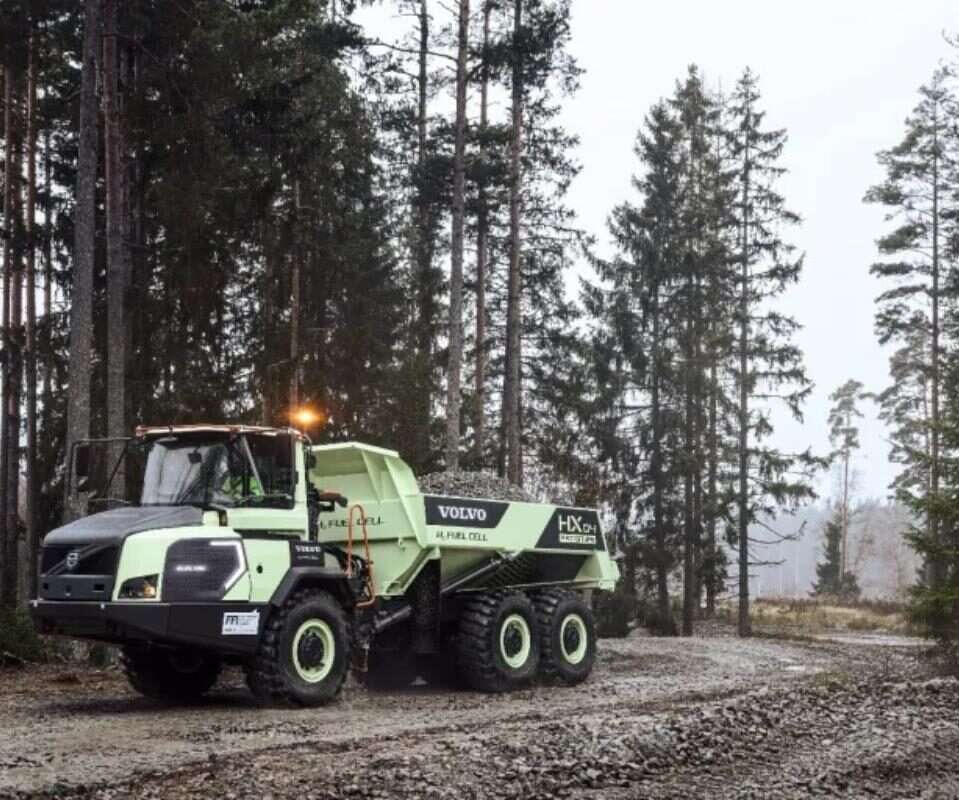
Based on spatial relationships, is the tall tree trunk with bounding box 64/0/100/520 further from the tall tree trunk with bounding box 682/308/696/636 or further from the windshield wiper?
the tall tree trunk with bounding box 682/308/696/636

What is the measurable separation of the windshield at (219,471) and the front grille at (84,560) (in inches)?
43.0

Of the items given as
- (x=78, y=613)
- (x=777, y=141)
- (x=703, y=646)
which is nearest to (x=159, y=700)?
(x=78, y=613)

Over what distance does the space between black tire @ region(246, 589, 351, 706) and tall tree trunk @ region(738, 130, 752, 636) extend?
2217 cm

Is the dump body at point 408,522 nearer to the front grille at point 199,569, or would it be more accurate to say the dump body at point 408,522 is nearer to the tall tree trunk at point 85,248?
the front grille at point 199,569

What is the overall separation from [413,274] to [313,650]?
2054cm

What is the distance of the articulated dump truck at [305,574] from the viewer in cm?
1102

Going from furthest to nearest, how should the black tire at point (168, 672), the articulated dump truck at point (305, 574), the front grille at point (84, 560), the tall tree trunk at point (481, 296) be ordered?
the tall tree trunk at point (481, 296) < the black tire at point (168, 672) < the articulated dump truck at point (305, 574) < the front grille at point (84, 560)

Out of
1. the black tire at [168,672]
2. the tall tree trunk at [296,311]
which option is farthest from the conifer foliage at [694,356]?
the black tire at [168,672]

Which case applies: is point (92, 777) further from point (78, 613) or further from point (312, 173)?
point (312, 173)

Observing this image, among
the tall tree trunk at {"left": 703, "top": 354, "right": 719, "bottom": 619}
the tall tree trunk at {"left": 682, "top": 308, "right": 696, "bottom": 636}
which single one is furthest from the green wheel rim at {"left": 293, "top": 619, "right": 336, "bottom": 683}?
the tall tree trunk at {"left": 703, "top": 354, "right": 719, "bottom": 619}

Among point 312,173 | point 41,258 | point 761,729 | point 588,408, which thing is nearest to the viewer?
point 761,729

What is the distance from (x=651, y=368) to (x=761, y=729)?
25845 millimetres

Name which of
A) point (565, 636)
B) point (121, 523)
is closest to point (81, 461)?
point (121, 523)

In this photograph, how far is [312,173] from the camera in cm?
2441
